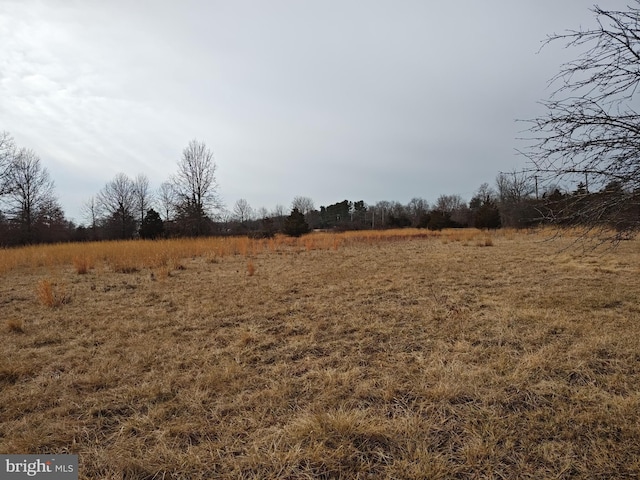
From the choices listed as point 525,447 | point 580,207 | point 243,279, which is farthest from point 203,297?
point 580,207

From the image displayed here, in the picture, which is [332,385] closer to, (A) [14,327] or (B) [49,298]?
(A) [14,327]

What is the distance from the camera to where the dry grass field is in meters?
1.71

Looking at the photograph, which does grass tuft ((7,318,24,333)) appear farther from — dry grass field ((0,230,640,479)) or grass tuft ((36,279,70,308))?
grass tuft ((36,279,70,308))

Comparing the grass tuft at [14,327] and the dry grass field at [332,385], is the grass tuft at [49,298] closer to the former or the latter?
the dry grass field at [332,385]

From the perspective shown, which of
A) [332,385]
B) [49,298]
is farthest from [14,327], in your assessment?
[332,385]

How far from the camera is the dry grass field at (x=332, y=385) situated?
1.71m

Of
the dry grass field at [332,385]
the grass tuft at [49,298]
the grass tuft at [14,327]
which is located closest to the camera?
the dry grass field at [332,385]

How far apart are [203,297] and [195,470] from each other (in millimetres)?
4566

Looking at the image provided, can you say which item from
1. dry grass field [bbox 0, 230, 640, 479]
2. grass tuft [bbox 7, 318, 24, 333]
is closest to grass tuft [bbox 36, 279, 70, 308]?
dry grass field [bbox 0, 230, 640, 479]

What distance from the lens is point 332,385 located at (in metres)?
2.52

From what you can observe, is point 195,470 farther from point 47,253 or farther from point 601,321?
point 47,253

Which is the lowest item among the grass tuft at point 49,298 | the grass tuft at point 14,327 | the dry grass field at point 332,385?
the dry grass field at point 332,385

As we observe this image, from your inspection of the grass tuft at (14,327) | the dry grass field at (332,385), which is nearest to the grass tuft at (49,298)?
the dry grass field at (332,385)

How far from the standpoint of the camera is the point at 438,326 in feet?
13.0
